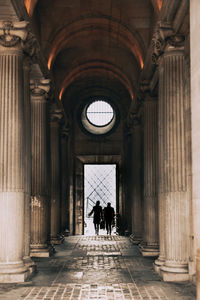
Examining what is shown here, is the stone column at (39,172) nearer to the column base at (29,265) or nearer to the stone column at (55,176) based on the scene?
the column base at (29,265)

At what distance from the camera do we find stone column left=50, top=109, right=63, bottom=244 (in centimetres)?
1958

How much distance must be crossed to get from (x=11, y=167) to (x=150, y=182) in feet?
21.2

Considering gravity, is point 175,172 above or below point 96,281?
above

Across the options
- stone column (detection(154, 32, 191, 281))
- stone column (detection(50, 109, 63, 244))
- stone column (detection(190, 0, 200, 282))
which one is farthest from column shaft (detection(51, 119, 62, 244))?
stone column (detection(190, 0, 200, 282))

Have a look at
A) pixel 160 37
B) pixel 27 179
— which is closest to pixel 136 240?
pixel 27 179

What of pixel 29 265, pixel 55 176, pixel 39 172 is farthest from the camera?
pixel 55 176

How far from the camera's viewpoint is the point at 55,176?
65.5ft

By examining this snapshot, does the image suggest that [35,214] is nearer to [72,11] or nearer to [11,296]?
[11,296]

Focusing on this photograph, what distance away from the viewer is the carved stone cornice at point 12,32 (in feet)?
35.2

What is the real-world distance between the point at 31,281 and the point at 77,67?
14.4m

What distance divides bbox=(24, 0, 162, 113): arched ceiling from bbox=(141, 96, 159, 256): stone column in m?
2.45

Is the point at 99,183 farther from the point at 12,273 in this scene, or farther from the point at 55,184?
the point at 12,273

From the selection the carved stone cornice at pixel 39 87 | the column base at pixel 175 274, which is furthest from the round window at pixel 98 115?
the column base at pixel 175 274

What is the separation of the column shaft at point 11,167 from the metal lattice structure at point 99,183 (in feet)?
54.7
